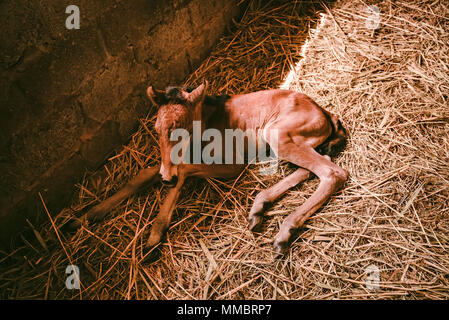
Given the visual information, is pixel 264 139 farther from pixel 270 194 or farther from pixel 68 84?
pixel 68 84

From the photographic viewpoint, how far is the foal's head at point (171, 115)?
2707 millimetres

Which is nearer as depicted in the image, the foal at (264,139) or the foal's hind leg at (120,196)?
the foal at (264,139)

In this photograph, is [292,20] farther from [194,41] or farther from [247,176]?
[247,176]

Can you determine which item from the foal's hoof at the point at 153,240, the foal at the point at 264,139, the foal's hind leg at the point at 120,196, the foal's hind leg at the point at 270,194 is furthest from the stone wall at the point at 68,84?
the foal's hind leg at the point at 270,194

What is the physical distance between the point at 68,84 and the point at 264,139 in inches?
80.4

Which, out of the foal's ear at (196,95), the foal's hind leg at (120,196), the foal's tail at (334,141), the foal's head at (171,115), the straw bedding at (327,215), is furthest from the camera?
the foal's tail at (334,141)

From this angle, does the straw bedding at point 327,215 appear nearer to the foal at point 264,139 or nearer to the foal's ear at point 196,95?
the foal at point 264,139

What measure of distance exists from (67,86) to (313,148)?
8.25 ft

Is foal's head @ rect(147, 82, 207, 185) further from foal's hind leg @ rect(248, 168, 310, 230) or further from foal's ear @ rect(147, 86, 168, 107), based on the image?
foal's hind leg @ rect(248, 168, 310, 230)

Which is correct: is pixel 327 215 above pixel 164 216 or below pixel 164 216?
below

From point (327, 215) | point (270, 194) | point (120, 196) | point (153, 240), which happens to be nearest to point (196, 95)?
point (270, 194)

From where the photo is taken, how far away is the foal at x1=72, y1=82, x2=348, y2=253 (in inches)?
108

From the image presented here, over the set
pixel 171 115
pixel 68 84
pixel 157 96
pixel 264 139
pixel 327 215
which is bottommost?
pixel 327 215

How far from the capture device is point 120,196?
10.1 feet
